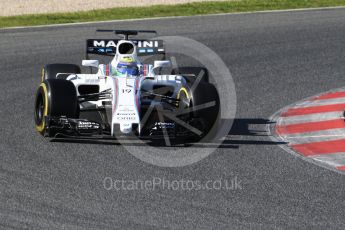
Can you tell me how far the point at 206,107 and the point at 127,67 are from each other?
1541 millimetres

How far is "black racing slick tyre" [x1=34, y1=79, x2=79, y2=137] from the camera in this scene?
12992mm

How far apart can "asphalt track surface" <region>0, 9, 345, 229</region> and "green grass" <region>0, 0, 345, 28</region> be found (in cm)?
496

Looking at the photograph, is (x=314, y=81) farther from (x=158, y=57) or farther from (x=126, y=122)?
(x=126, y=122)

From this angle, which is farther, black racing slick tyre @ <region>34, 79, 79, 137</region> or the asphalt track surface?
black racing slick tyre @ <region>34, 79, 79, 137</region>

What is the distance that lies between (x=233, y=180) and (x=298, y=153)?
1.80m

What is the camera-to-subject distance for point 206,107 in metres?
13.2

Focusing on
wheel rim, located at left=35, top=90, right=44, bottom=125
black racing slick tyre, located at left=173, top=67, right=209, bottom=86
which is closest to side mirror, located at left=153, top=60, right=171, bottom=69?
black racing slick tyre, located at left=173, top=67, right=209, bottom=86

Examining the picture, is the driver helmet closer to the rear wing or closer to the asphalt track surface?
the rear wing

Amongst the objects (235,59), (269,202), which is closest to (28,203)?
(269,202)

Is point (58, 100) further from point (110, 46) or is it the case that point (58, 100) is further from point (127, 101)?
point (110, 46)

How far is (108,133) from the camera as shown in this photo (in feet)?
42.0

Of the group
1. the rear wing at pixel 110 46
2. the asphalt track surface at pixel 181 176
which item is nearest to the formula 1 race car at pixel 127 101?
the rear wing at pixel 110 46

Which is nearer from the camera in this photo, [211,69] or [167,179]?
[167,179]

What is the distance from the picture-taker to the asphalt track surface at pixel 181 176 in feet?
32.0
